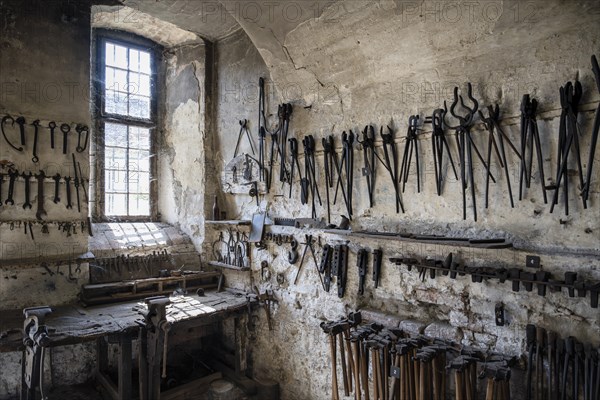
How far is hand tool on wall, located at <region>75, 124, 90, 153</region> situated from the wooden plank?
2.83 m

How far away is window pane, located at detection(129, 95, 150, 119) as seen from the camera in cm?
554

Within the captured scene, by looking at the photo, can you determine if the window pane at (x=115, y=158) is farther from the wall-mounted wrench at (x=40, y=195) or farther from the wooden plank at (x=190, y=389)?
the wooden plank at (x=190, y=389)

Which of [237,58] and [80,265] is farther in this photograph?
[237,58]

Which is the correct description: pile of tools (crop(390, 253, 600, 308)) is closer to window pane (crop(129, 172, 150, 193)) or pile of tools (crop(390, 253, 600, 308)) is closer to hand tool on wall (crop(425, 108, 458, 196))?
hand tool on wall (crop(425, 108, 458, 196))

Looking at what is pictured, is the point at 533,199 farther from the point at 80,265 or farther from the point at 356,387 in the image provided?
the point at 80,265

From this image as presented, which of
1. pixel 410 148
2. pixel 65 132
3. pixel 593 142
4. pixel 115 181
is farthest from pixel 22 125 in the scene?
pixel 593 142

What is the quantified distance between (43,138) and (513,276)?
461cm

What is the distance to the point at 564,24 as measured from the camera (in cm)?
233

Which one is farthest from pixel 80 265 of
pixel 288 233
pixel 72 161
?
pixel 288 233

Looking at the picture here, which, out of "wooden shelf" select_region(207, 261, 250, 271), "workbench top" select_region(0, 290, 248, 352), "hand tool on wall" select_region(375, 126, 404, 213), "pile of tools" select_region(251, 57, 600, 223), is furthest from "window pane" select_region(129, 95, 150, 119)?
"hand tool on wall" select_region(375, 126, 404, 213)

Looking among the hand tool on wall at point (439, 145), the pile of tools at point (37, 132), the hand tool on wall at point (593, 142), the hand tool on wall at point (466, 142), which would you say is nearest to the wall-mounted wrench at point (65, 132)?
the pile of tools at point (37, 132)

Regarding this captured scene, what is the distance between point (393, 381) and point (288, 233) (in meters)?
1.88

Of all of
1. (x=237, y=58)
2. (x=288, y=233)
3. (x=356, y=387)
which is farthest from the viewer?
(x=237, y=58)

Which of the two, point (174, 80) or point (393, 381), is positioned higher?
point (174, 80)
